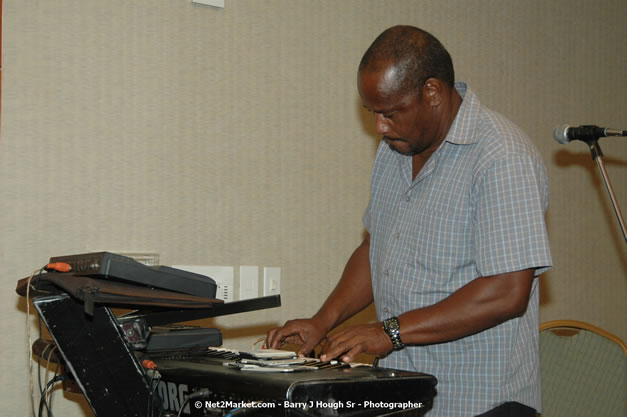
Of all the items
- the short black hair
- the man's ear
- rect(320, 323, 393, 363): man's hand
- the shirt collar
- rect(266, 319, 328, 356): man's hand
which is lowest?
rect(266, 319, 328, 356): man's hand

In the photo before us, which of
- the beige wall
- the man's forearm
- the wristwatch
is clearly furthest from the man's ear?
the beige wall

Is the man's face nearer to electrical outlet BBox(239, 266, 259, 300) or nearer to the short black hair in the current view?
the short black hair

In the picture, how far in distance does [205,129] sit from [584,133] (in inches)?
50.6

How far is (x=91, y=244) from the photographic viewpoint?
225 centimetres

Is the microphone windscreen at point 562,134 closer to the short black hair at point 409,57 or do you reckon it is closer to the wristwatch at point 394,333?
the short black hair at point 409,57

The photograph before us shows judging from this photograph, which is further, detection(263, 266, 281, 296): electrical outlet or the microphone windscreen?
detection(263, 266, 281, 296): electrical outlet

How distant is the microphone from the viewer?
1922 millimetres

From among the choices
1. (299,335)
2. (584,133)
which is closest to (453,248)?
(299,335)

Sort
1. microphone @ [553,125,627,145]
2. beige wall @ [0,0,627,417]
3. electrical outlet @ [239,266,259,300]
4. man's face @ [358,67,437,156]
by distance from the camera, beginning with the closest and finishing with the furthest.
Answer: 1. man's face @ [358,67,437,156]
2. microphone @ [553,125,627,145]
3. beige wall @ [0,0,627,417]
4. electrical outlet @ [239,266,259,300]

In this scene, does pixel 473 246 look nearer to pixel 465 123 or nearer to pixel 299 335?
pixel 465 123

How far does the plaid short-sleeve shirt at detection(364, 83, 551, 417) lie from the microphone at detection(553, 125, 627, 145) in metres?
0.39

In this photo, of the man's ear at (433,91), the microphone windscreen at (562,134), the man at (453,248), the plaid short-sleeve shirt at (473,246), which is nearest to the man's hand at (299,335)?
the man at (453,248)

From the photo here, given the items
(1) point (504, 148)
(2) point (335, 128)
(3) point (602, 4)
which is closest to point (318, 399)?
(1) point (504, 148)

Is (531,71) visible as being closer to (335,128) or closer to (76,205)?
(335,128)
